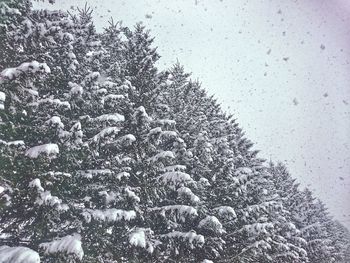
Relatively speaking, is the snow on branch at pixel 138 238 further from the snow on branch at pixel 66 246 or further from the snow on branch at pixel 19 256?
the snow on branch at pixel 19 256

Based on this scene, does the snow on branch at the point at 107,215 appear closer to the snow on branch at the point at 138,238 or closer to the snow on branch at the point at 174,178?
the snow on branch at the point at 138,238

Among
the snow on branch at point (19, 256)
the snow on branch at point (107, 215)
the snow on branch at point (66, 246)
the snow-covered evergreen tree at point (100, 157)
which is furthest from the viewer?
the snow on branch at point (107, 215)

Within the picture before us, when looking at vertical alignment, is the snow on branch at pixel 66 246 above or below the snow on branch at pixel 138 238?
below

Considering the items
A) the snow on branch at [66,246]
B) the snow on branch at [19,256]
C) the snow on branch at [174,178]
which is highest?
the snow on branch at [174,178]

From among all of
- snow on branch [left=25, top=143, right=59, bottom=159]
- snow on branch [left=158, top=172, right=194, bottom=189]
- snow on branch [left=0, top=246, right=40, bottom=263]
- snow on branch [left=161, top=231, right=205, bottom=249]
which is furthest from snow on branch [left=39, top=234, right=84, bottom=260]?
snow on branch [left=161, top=231, right=205, bottom=249]

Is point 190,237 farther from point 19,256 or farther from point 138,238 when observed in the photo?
point 19,256

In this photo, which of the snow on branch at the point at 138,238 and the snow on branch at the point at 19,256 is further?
the snow on branch at the point at 138,238

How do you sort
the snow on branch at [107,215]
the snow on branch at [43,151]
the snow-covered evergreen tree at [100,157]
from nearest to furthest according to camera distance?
1. the snow on branch at [43,151]
2. the snow-covered evergreen tree at [100,157]
3. the snow on branch at [107,215]

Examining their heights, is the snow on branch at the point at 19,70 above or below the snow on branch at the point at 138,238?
above

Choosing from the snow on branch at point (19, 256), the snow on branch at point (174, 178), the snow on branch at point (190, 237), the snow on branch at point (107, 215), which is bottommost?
the snow on branch at point (19, 256)

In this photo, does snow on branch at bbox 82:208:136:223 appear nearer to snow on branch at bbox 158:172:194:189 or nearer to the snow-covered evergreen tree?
the snow-covered evergreen tree

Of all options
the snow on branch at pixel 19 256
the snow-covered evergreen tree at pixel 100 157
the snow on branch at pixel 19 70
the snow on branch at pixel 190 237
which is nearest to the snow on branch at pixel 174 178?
the snow-covered evergreen tree at pixel 100 157

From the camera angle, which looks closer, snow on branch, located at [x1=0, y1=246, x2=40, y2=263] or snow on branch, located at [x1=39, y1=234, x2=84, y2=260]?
snow on branch, located at [x1=0, y1=246, x2=40, y2=263]

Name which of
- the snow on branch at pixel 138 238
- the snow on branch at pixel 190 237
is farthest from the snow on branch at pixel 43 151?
the snow on branch at pixel 190 237
